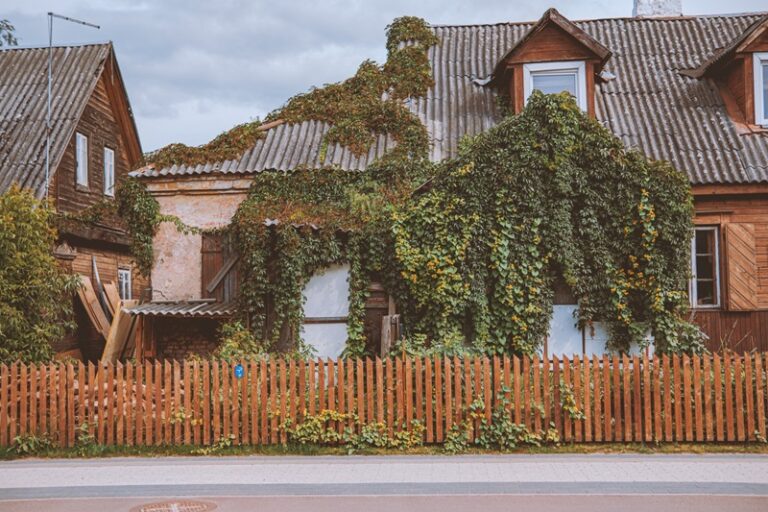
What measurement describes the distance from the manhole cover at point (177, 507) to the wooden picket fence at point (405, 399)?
107 inches

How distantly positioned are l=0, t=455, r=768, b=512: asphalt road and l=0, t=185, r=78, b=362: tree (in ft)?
10.5

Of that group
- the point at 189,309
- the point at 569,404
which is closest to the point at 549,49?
the point at 569,404

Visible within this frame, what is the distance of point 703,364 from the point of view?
35.7 ft

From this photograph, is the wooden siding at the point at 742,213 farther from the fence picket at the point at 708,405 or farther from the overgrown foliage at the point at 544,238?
the fence picket at the point at 708,405

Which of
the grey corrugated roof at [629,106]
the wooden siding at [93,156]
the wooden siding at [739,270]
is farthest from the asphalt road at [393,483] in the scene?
the wooden siding at [93,156]

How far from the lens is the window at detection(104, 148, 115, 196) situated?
25156 mm

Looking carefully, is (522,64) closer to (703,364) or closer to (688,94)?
(688,94)

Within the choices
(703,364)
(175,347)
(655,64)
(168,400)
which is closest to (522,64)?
(655,64)

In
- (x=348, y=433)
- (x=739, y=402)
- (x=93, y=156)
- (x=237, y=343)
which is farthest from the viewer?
(x=93, y=156)

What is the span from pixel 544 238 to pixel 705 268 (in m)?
4.25

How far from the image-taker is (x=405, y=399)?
10.8 metres

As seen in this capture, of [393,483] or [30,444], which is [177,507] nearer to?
[393,483]

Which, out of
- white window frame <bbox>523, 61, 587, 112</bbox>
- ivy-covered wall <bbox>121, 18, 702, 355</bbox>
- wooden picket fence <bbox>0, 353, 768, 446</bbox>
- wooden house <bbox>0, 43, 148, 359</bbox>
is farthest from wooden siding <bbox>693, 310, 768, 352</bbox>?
wooden house <bbox>0, 43, 148, 359</bbox>

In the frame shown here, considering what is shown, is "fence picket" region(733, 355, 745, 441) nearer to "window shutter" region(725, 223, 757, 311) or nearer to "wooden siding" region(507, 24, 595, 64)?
"window shutter" region(725, 223, 757, 311)
